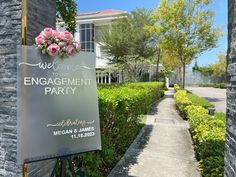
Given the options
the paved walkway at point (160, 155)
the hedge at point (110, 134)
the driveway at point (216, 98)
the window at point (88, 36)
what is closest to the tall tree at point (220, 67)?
the driveway at point (216, 98)

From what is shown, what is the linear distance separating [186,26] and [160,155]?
15277 millimetres

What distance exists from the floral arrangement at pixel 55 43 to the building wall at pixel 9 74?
0.65 metres

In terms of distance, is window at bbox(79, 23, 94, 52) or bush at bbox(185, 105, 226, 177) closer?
bush at bbox(185, 105, 226, 177)

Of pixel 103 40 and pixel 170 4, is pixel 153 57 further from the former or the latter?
pixel 170 4

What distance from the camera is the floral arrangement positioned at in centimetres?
284

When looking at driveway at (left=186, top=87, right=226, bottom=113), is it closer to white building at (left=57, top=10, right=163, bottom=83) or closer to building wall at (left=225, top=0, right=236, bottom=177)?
white building at (left=57, top=10, right=163, bottom=83)

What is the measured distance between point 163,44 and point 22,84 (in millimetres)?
18529

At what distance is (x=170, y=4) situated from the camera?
1936 centimetres

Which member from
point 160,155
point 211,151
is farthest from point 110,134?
point 211,151

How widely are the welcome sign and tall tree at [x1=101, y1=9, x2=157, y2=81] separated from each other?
20876 millimetres

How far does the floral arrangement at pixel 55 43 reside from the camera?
9.33 ft

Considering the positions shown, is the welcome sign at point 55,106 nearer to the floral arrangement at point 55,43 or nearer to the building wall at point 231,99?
the floral arrangement at point 55,43

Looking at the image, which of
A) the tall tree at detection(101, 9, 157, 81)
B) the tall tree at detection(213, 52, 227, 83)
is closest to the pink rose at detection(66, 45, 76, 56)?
the tall tree at detection(101, 9, 157, 81)

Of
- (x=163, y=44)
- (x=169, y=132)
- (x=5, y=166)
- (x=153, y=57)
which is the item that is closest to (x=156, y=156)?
(x=169, y=132)
